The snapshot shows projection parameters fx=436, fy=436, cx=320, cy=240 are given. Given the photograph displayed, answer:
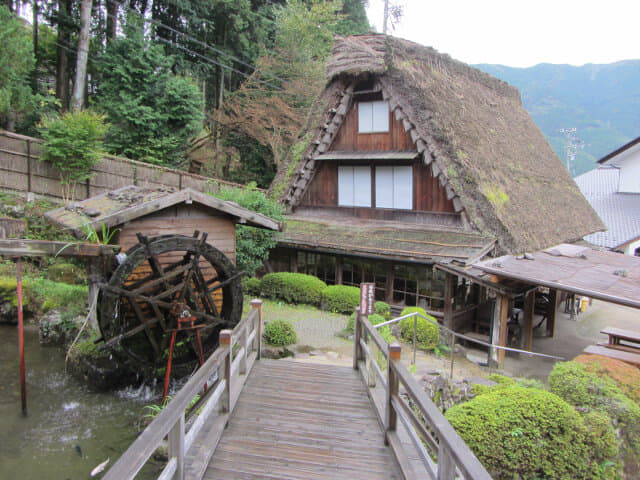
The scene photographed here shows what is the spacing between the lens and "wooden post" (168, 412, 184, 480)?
3391mm

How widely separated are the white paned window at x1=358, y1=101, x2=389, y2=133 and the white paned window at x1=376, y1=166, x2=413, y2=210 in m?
1.43

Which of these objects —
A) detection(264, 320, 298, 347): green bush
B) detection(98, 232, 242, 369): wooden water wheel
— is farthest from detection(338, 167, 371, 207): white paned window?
detection(264, 320, 298, 347): green bush

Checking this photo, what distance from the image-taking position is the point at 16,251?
22.3ft

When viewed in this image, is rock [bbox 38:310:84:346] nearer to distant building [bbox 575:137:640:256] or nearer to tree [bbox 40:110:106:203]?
tree [bbox 40:110:106:203]

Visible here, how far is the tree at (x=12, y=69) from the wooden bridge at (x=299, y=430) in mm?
15307

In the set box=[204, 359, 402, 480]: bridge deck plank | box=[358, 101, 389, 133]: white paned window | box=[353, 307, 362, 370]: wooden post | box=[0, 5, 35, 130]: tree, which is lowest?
box=[204, 359, 402, 480]: bridge deck plank

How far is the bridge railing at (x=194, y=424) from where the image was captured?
2649 mm

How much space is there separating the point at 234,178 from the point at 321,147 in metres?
11.5

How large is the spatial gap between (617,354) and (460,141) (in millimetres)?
7511

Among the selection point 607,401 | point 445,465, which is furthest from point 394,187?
point 445,465

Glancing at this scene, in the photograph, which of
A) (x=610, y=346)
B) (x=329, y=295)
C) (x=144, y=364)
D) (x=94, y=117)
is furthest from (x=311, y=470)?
(x=94, y=117)

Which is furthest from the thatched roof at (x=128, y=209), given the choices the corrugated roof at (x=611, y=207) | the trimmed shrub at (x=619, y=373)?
the corrugated roof at (x=611, y=207)

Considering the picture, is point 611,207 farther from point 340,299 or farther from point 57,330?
point 57,330

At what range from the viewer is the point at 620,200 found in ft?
89.7
